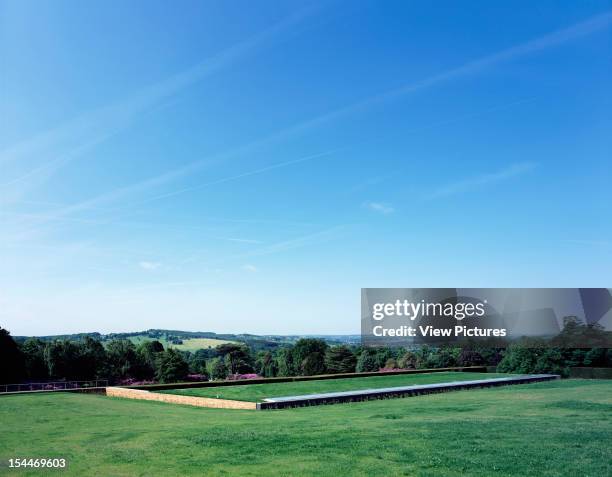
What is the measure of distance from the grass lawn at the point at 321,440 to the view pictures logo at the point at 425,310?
25.9m

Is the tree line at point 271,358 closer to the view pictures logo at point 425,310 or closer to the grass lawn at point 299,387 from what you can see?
the view pictures logo at point 425,310

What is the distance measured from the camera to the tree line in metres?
50.0

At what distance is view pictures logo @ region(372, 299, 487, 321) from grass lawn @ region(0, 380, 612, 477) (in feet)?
84.8

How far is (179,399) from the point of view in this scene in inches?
1063

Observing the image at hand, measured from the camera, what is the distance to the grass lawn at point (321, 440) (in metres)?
11.4

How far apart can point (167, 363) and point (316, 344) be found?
76.4ft

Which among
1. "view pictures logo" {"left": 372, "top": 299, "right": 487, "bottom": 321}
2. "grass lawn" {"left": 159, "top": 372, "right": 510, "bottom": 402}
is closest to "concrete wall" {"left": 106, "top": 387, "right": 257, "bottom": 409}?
"grass lawn" {"left": 159, "top": 372, "right": 510, "bottom": 402}

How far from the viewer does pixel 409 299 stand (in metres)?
51.7

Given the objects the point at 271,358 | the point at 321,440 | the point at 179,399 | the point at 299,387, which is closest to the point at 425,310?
the point at 299,387

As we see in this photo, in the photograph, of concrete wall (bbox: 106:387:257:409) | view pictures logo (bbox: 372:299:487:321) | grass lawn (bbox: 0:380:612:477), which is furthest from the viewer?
view pictures logo (bbox: 372:299:487:321)

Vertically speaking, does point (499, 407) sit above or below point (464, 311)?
below

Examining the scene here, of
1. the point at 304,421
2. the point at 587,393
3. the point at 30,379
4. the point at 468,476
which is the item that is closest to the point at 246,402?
the point at 304,421

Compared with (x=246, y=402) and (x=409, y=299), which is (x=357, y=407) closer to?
(x=246, y=402)

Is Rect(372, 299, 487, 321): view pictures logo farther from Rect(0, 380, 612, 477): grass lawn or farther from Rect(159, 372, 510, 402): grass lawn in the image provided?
Rect(0, 380, 612, 477): grass lawn
